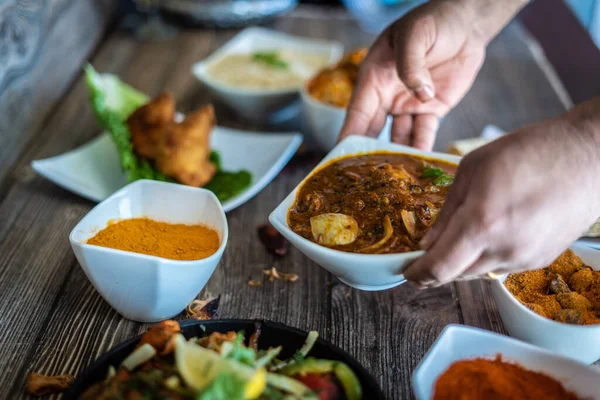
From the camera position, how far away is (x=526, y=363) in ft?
5.54

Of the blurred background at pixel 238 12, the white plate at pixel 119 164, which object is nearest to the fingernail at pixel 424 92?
the white plate at pixel 119 164

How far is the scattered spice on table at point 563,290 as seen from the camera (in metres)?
1.88

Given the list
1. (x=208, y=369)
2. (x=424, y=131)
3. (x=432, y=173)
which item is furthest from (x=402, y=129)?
(x=208, y=369)

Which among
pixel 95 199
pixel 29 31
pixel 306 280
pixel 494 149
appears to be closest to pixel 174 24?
pixel 29 31

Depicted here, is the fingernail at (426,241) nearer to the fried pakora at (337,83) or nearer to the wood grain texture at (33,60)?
the fried pakora at (337,83)

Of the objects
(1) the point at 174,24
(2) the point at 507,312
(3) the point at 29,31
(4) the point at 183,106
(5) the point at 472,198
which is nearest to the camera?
(5) the point at 472,198

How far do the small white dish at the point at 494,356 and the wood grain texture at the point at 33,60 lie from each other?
220 centimetres

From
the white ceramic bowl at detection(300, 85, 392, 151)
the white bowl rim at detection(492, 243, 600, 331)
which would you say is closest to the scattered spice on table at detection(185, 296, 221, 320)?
the white bowl rim at detection(492, 243, 600, 331)

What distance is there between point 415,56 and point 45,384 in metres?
1.81

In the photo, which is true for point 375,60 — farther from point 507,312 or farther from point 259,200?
point 507,312

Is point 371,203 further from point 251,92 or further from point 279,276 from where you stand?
point 251,92

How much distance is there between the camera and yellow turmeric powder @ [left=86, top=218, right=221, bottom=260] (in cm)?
202

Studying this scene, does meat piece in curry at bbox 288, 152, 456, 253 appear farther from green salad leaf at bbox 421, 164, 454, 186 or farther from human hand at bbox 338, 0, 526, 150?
human hand at bbox 338, 0, 526, 150

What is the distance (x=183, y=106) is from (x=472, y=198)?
2.41 meters
